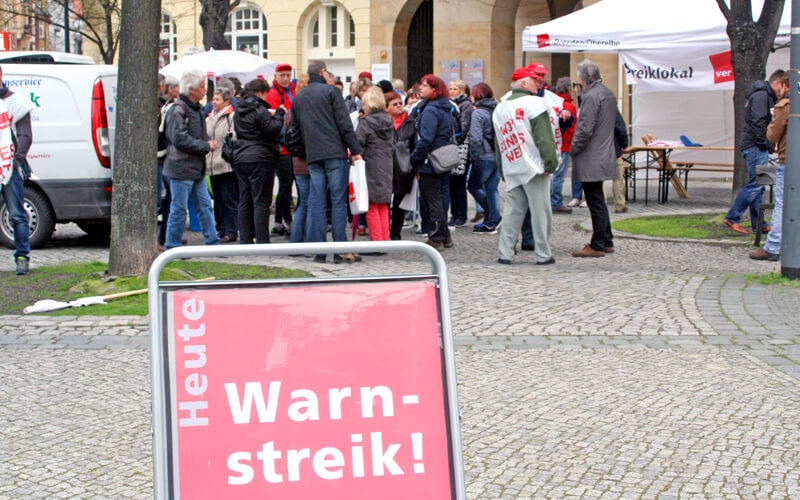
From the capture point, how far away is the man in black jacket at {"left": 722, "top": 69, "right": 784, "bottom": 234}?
1112 centimetres

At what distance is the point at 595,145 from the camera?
10.1 metres

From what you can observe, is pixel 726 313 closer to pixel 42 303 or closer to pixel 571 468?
pixel 571 468

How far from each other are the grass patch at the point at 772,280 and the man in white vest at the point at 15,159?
6.44 meters

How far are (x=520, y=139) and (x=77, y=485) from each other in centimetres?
617

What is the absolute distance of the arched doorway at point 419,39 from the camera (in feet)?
107

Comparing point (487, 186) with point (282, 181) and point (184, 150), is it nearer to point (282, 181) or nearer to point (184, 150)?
point (282, 181)

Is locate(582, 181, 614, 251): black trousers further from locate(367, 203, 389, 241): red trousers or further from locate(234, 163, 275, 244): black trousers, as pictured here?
locate(234, 163, 275, 244): black trousers

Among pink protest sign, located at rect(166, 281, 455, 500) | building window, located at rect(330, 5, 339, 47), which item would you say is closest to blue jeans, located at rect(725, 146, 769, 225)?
pink protest sign, located at rect(166, 281, 455, 500)

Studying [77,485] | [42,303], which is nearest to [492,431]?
[77,485]

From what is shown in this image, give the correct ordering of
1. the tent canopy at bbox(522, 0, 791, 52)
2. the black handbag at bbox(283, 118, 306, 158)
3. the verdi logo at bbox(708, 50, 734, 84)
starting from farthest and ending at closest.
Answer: the verdi logo at bbox(708, 50, 734, 84) < the tent canopy at bbox(522, 0, 791, 52) < the black handbag at bbox(283, 118, 306, 158)

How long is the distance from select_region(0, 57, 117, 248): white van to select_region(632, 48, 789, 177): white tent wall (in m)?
10.7

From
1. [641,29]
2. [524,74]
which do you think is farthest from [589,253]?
[641,29]

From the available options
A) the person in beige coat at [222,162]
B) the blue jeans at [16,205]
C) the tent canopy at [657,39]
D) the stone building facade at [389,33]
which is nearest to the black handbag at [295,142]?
the person in beige coat at [222,162]

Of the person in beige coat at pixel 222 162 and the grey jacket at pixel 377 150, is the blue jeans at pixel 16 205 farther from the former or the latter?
the grey jacket at pixel 377 150
